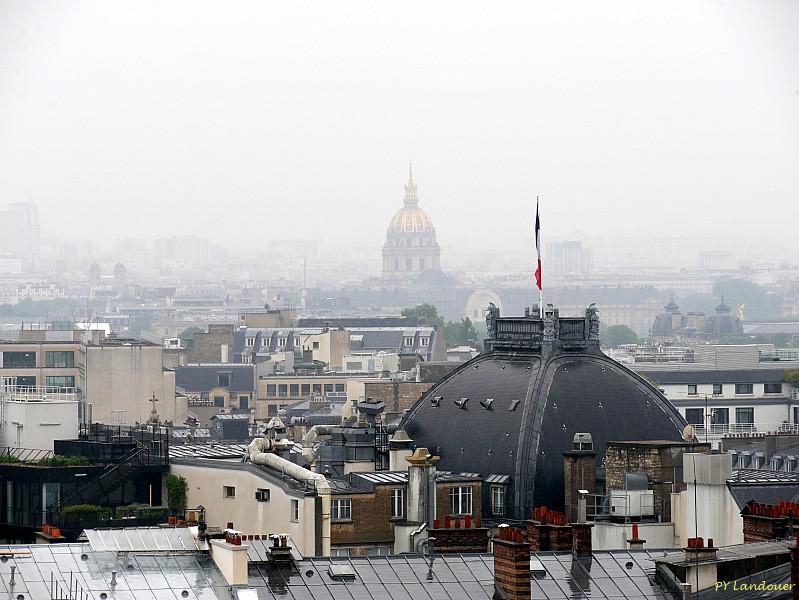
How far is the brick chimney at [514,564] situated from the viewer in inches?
1451

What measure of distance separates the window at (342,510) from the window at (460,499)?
298 cm

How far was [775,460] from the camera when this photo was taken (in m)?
78.0

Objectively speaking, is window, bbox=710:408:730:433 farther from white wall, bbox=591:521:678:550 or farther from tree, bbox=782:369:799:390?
white wall, bbox=591:521:678:550

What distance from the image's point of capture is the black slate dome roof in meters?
60.4

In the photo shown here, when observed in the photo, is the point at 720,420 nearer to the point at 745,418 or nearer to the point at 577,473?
the point at 745,418

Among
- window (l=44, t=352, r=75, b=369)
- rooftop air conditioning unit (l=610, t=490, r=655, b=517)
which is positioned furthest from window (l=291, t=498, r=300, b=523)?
window (l=44, t=352, r=75, b=369)

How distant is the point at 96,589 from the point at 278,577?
2.82m

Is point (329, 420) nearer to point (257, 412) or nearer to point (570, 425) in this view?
point (257, 412)

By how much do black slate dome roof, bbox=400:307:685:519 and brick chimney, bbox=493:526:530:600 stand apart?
855 inches

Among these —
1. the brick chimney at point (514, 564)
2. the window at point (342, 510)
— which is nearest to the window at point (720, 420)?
the window at point (342, 510)

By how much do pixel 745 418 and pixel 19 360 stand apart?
28.8 m

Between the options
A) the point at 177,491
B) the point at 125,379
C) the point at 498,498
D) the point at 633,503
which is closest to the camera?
the point at 633,503

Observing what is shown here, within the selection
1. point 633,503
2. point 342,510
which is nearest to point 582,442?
point 633,503

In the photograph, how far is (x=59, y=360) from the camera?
101875 millimetres
